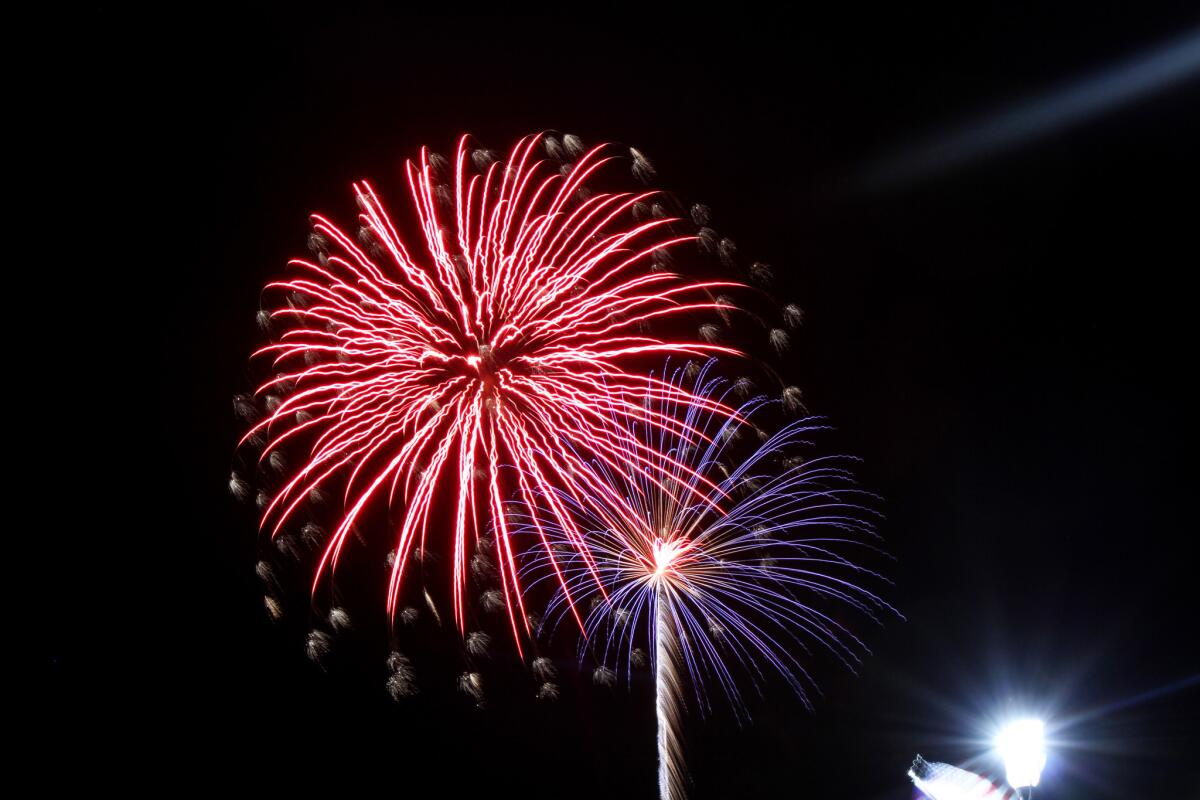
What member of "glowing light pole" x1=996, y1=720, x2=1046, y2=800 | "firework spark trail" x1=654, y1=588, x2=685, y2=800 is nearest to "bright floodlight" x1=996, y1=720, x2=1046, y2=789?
"glowing light pole" x1=996, y1=720, x2=1046, y2=800

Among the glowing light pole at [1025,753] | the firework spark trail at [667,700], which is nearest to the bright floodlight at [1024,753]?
the glowing light pole at [1025,753]

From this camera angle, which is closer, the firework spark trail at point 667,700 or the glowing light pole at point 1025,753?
the glowing light pole at point 1025,753

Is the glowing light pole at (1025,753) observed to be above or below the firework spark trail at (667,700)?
below

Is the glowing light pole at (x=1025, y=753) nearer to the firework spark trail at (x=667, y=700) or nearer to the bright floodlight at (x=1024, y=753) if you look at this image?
the bright floodlight at (x=1024, y=753)

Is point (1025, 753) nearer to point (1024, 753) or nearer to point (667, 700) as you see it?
point (1024, 753)

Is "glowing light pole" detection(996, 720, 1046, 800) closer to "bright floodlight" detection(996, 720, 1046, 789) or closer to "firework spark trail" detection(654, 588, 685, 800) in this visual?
"bright floodlight" detection(996, 720, 1046, 789)

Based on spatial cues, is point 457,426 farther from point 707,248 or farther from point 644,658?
point 644,658

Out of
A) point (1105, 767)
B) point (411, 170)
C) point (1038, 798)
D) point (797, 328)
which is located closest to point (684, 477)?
point (797, 328)

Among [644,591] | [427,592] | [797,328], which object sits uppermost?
[797,328]
